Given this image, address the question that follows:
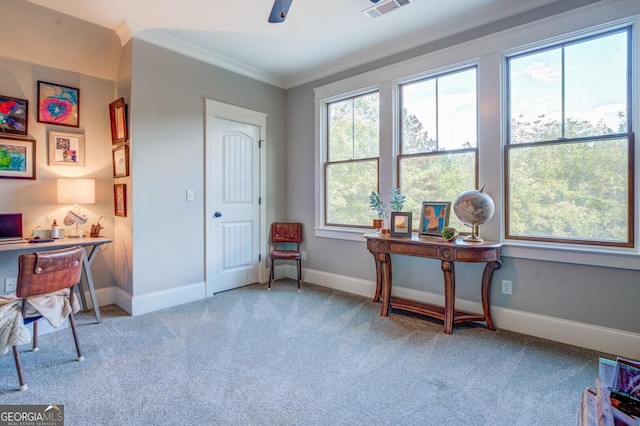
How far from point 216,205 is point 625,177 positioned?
383 cm

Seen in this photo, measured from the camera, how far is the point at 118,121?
3.36m

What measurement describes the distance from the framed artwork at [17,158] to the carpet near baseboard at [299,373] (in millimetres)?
1476

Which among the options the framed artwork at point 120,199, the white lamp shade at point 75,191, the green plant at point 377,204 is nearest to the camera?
the white lamp shade at point 75,191

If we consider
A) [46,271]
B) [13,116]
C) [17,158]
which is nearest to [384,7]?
[46,271]

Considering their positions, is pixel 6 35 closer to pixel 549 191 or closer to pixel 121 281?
pixel 121 281

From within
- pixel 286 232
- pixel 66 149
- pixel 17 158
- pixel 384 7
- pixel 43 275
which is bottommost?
pixel 43 275

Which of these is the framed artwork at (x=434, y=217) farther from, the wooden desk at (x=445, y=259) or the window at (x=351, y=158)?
the window at (x=351, y=158)

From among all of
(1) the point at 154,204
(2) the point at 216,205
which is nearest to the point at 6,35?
(1) the point at 154,204

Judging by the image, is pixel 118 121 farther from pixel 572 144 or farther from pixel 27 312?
pixel 572 144

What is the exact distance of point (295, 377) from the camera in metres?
2.12

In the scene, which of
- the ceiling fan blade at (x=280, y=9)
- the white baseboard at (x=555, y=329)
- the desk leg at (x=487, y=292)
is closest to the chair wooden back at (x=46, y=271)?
the ceiling fan blade at (x=280, y=9)

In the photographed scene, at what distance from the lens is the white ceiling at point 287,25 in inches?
111

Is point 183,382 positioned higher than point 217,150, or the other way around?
point 217,150

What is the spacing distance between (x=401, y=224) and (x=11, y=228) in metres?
3.60
